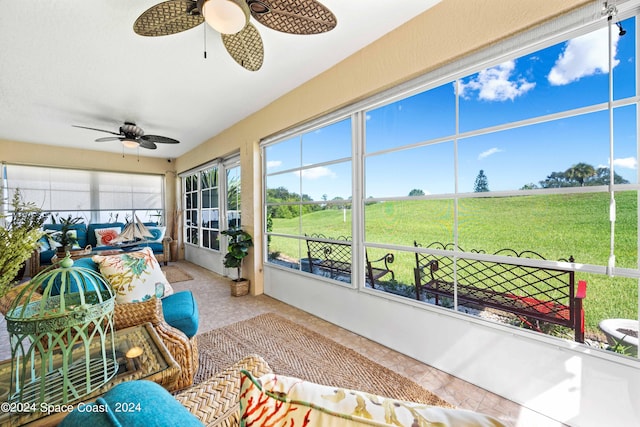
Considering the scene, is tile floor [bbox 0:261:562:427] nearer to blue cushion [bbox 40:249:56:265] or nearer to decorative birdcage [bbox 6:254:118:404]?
decorative birdcage [bbox 6:254:118:404]

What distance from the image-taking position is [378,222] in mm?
2408

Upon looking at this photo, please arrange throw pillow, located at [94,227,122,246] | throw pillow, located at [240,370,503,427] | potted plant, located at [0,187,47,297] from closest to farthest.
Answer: throw pillow, located at [240,370,503,427] < potted plant, located at [0,187,47,297] < throw pillow, located at [94,227,122,246]

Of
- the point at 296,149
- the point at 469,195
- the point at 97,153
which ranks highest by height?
the point at 97,153

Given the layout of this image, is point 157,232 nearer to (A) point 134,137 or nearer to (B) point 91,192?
(B) point 91,192

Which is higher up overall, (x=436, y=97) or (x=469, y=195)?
(x=436, y=97)

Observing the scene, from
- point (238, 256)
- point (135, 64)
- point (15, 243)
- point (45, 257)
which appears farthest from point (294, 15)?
point (45, 257)

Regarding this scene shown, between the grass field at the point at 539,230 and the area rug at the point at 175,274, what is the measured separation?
369cm

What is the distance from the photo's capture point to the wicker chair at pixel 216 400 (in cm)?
80

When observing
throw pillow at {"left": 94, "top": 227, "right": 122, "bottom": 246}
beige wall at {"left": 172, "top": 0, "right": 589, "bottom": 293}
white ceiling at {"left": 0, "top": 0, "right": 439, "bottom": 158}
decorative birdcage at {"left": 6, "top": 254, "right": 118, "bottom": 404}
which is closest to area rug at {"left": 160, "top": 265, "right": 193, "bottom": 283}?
throw pillow at {"left": 94, "top": 227, "right": 122, "bottom": 246}

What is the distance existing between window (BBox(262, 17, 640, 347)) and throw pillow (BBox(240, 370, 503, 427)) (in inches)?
61.4

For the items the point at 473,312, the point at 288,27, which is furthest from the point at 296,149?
the point at 473,312

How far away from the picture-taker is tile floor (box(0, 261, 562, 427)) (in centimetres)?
151

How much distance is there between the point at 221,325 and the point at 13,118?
4.42m

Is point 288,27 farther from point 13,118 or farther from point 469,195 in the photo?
point 13,118
